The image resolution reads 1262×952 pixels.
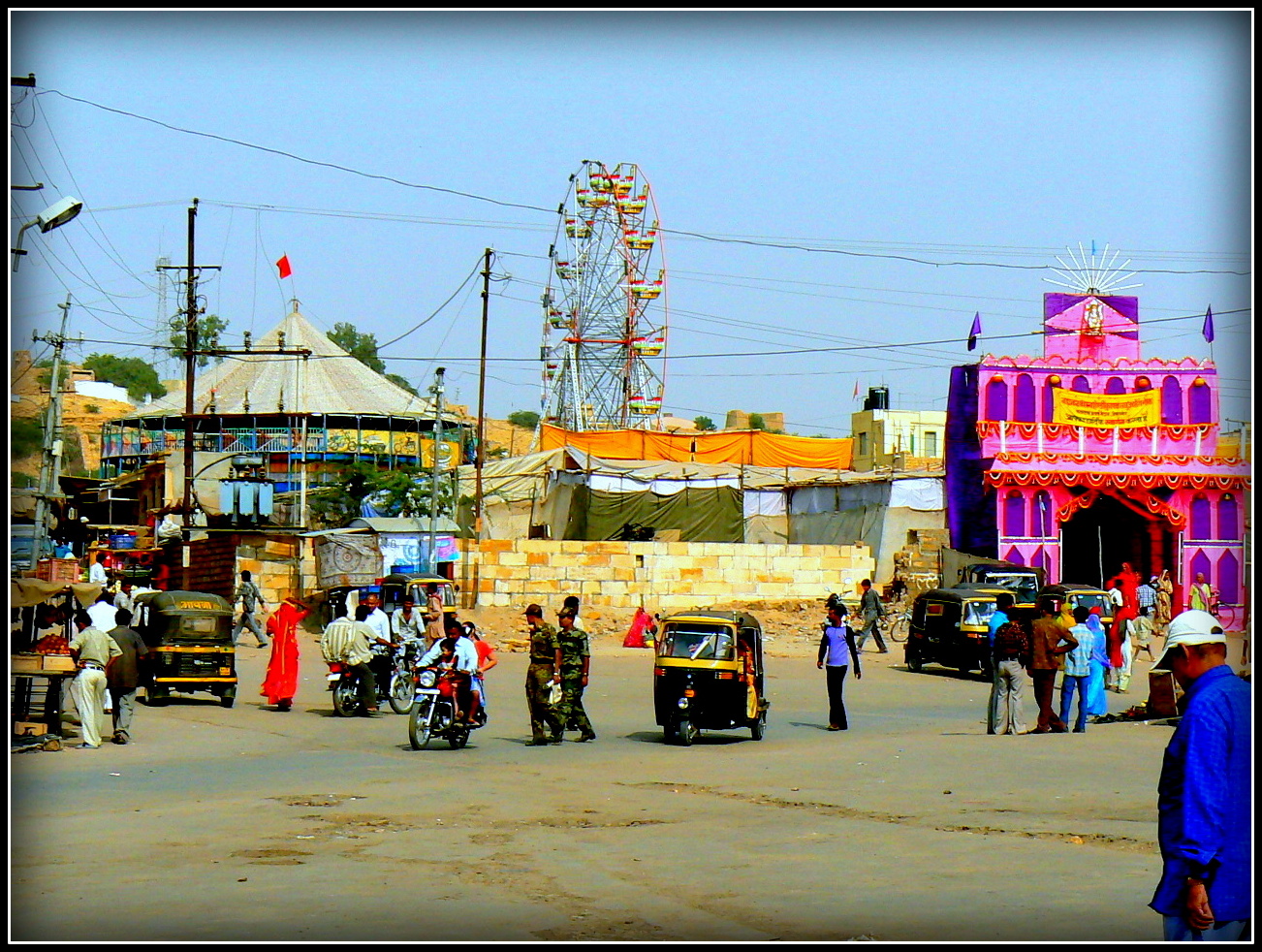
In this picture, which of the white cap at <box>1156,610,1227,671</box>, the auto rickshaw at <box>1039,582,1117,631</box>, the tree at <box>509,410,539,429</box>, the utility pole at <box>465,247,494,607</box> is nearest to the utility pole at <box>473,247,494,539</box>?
the utility pole at <box>465,247,494,607</box>

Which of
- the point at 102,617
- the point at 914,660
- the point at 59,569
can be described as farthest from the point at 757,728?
the point at 59,569

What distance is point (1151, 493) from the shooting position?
44.9 meters

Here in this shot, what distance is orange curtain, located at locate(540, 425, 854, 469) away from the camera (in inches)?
2108

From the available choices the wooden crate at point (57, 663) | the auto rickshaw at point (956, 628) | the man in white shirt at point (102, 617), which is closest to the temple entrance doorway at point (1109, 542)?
the auto rickshaw at point (956, 628)

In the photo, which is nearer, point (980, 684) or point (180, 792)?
point (180, 792)

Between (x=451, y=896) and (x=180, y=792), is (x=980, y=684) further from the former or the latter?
(x=451, y=896)

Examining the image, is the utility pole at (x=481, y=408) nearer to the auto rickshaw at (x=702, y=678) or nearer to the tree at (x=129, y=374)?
the auto rickshaw at (x=702, y=678)

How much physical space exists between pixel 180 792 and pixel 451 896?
231 inches

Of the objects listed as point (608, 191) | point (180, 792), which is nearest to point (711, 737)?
point (180, 792)

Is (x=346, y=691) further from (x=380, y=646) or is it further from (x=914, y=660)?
(x=914, y=660)

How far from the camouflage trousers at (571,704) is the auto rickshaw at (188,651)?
23.8ft

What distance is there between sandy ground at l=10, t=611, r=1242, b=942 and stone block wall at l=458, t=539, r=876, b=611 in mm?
19085

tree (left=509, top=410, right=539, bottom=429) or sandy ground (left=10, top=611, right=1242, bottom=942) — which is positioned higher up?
tree (left=509, top=410, right=539, bottom=429)

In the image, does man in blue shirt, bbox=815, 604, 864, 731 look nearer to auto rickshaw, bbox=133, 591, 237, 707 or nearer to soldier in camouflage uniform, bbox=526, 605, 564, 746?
soldier in camouflage uniform, bbox=526, 605, 564, 746
